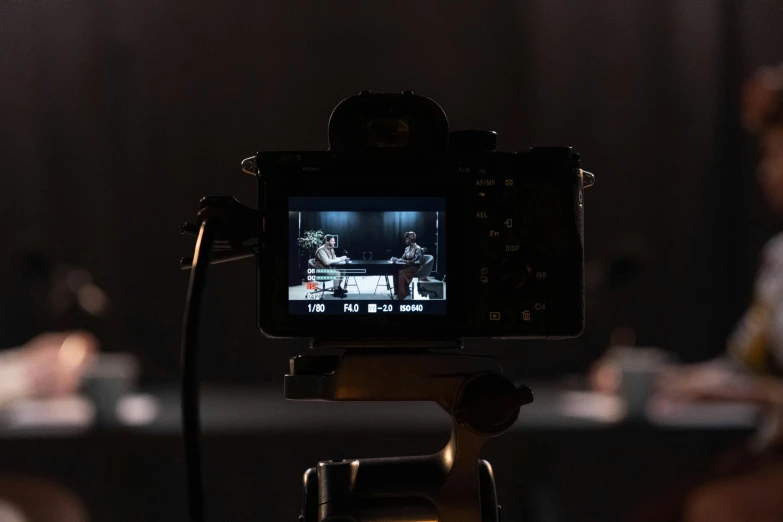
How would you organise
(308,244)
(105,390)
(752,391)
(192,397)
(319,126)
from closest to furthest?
(192,397)
(308,244)
(105,390)
(752,391)
(319,126)

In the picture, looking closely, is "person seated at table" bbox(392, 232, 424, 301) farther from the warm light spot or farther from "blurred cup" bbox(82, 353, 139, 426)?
the warm light spot

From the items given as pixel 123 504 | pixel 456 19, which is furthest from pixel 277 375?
pixel 456 19

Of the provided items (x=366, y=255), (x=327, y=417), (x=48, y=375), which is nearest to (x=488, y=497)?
(x=366, y=255)

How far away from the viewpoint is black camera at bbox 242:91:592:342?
64cm

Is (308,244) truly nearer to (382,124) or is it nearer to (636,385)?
(382,124)

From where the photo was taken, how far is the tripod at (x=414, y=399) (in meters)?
0.61

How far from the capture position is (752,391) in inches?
64.6

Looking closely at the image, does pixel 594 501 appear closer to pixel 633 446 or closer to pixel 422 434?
pixel 633 446

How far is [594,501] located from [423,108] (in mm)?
1933

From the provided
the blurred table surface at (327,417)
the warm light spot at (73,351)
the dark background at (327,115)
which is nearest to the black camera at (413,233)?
the blurred table surface at (327,417)

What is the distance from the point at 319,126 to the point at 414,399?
2.25 m

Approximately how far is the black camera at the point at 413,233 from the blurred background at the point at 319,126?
192cm

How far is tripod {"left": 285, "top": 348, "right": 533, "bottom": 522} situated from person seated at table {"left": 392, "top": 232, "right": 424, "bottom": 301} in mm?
53

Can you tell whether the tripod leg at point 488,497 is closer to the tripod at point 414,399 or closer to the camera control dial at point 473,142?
the tripod at point 414,399
